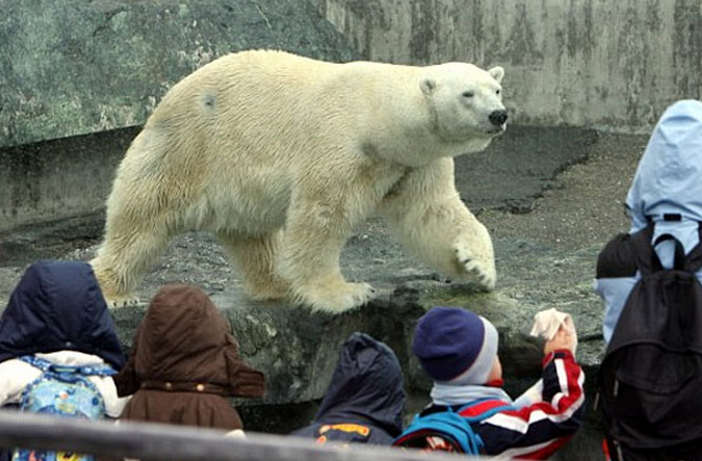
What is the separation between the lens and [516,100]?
416 inches

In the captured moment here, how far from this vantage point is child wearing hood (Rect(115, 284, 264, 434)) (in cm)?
310

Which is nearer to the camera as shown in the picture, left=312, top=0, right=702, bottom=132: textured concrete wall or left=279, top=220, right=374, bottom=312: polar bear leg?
left=279, top=220, right=374, bottom=312: polar bear leg

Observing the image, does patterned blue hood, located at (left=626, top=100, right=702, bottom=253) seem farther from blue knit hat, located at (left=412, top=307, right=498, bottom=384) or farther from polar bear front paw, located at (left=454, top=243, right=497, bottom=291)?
polar bear front paw, located at (left=454, top=243, right=497, bottom=291)

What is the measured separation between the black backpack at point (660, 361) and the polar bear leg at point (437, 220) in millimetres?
2016

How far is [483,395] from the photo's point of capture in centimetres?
318

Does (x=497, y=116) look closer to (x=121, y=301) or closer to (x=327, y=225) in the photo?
(x=327, y=225)

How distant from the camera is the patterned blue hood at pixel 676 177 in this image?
10.9 feet

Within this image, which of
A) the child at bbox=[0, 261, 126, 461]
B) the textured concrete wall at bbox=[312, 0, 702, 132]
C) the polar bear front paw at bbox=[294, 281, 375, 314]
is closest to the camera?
the child at bbox=[0, 261, 126, 461]

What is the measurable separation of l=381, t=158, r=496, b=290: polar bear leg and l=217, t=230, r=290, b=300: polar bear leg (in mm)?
652

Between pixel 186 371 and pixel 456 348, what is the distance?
60 cm

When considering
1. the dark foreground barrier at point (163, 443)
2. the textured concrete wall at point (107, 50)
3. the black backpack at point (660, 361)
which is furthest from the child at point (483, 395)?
the textured concrete wall at point (107, 50)

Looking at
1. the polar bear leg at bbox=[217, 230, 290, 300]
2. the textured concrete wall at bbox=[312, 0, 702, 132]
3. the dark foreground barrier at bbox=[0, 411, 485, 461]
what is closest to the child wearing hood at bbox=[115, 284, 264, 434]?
the dark foreground barrier at bbox=[0, 411, 485, 461]

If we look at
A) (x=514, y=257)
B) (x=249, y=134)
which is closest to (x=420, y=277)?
(x=514, y=257)

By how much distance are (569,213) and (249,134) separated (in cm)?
363
